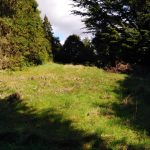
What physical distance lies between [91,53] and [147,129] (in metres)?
19.9

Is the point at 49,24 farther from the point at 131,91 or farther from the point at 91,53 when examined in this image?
the point at 131,91

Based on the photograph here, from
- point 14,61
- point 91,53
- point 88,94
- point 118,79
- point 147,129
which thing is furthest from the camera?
point 91,53

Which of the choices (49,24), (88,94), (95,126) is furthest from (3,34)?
(95,126)

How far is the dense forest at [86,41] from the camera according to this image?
3106cm

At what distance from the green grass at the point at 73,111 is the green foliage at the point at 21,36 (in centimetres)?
272

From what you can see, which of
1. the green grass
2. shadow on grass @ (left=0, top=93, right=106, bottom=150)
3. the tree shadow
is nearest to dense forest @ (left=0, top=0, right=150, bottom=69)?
the green grass

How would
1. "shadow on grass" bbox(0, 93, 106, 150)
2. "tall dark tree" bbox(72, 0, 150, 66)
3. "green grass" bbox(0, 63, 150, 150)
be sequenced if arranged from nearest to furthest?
"shadow on grass" bbox(0, 93, 106, 150)
"green grass" bbox(0, 63, 150, 150)
"tall dark tree" bbox(72, 0, 150, 66)

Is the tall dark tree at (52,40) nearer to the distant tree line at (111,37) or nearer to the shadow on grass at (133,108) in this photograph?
the distant tree line at (111,37)

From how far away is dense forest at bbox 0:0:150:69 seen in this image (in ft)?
102

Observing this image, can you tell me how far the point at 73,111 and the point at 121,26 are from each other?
17.0m

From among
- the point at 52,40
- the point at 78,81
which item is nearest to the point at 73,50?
the point at 52,40

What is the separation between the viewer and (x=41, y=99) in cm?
2111

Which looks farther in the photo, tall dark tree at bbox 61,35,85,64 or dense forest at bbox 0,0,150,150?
tall dark tree at bbox 61,35,85,64

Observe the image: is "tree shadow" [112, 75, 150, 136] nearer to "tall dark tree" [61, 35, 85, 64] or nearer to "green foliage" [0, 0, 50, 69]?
"green foliage" [0, 0, 50, 69]
